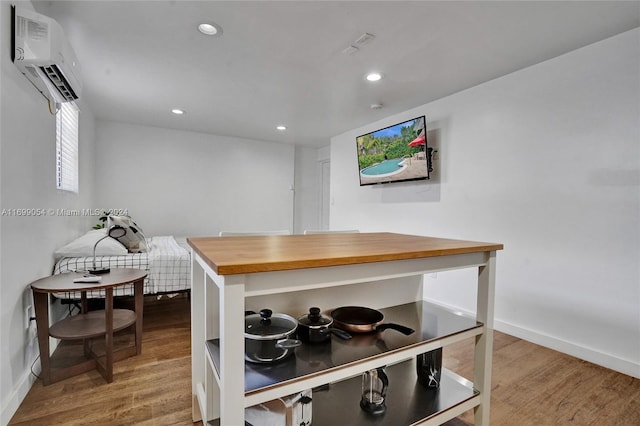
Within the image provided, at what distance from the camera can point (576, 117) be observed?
2305mm

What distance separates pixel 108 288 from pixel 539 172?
332cm

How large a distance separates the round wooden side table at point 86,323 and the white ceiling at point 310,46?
1.72 meters

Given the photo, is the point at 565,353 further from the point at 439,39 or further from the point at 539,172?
the point at 439,39

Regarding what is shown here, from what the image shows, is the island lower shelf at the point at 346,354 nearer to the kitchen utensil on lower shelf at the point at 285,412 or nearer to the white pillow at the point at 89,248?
the kitchen utensil on lower shelf at the point at 285,412

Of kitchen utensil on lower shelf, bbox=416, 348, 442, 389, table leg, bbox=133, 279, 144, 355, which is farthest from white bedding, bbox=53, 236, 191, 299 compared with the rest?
kitchen utensil on lower shelf, bbox=416, 348, 442, 389

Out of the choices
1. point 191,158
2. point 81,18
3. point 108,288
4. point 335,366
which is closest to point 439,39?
point 335,366

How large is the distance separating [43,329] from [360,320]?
1.84 meters

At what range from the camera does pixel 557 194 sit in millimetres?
2402

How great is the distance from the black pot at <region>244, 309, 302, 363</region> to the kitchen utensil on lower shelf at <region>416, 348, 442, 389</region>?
0.76 meters

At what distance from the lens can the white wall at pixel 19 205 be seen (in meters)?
1.49

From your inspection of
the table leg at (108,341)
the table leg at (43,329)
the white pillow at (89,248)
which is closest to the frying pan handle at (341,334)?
Result: the table leg at (108,341)

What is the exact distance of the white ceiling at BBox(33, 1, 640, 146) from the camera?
1.87m

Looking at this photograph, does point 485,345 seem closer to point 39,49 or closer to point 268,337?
point 268,337

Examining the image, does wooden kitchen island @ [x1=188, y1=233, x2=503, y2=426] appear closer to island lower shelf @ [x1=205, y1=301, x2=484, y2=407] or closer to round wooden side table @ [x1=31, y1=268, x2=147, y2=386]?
island lower shelf @ [x1=205, y1=301, x2=484, y2=407]
